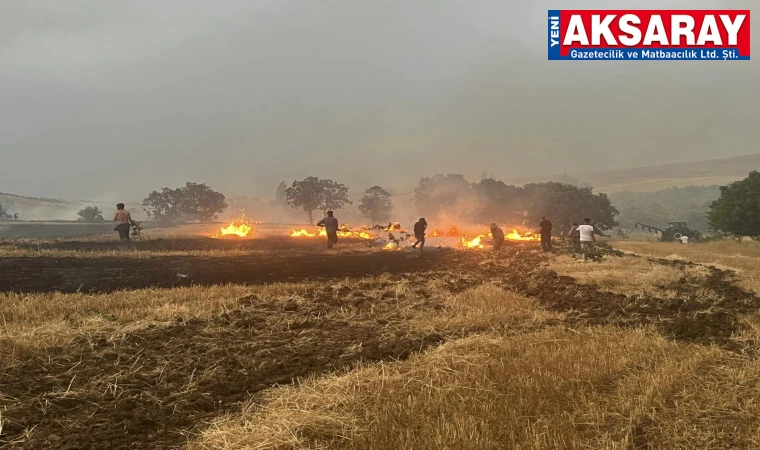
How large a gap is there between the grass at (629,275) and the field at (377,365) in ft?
0.54

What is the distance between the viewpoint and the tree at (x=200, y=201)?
6994 cm

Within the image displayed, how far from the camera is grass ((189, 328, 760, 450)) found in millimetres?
4039

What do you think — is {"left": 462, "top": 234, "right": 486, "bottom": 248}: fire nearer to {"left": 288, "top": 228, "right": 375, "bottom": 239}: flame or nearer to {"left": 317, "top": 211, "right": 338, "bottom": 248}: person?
{"left": 317, "top": 211, "right": 338, "bottom": 248}: person

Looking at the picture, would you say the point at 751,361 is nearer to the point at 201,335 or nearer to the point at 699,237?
the point at 201,335

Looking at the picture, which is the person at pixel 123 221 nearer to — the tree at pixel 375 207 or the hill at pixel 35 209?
the tree at pixel 375 207

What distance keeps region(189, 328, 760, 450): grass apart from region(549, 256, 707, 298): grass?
18.1 ft

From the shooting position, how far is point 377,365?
20.2 feet

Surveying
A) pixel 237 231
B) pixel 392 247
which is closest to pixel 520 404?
pixel 392 247

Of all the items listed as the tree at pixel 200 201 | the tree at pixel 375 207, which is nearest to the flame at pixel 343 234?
the tree at pixel 200 201

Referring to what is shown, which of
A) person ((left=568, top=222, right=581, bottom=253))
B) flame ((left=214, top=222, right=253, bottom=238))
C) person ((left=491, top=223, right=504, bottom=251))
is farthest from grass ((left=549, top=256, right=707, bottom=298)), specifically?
flame ((left=214, top=222, right=253, bottom=238))

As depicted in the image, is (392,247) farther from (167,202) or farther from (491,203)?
(167,202)

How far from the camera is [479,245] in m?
27.2

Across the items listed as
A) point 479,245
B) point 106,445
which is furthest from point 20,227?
point 106,445

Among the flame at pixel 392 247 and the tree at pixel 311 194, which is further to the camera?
the tree at pixel 311 194
